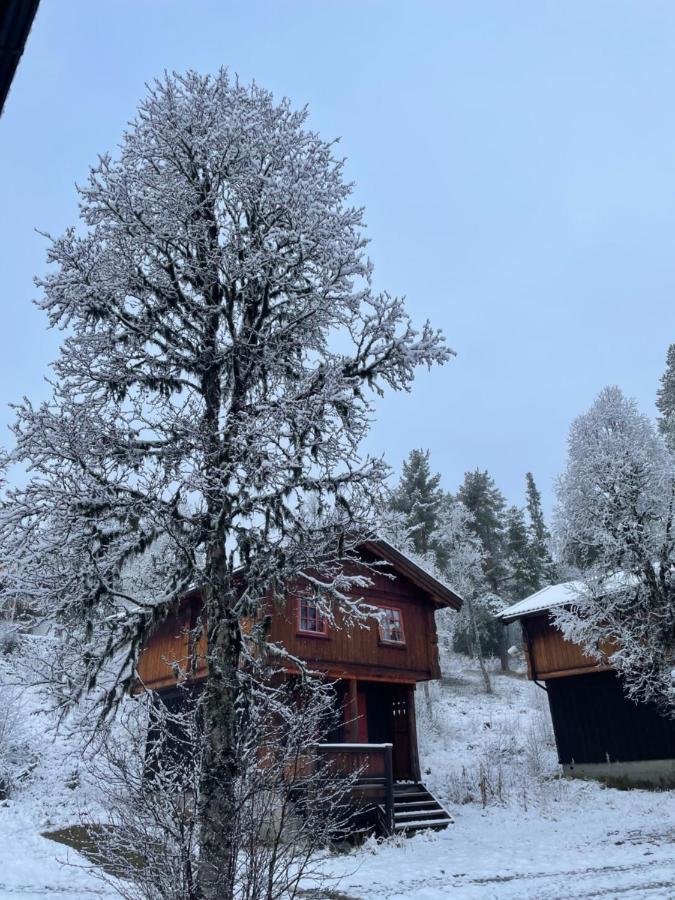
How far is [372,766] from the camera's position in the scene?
685 inches

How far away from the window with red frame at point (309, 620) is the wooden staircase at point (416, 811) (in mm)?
5090

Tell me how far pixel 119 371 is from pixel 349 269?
425 cm

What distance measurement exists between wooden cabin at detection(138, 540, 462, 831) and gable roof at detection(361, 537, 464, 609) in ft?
0.11

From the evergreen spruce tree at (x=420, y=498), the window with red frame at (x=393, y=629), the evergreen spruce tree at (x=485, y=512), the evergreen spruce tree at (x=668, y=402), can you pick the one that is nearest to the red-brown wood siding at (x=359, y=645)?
the window with red frame at (x=393, y=629)

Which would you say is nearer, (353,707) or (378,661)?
(353,707)

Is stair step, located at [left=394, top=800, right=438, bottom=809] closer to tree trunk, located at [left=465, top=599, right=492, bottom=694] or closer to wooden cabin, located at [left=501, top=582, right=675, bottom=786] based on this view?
wooden cabin, located at [left=501, top=582, right=675, bottom=786]

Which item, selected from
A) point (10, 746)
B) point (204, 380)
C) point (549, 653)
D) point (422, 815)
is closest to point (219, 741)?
point (204, 380)

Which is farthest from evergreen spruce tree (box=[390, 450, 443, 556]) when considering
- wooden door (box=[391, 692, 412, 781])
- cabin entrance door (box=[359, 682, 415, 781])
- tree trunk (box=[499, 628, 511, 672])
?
wooden door (box=[391, 692, 412, 781])

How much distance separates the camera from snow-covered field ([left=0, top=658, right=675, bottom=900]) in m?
10.7

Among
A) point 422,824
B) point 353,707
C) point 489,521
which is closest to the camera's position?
point 422,824

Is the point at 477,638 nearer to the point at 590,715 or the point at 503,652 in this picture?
the point at 503,652

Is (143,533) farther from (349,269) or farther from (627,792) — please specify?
(627,792)

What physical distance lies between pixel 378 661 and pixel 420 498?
27.3 metres

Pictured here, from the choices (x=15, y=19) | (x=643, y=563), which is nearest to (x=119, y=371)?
(x=15, y=19)
